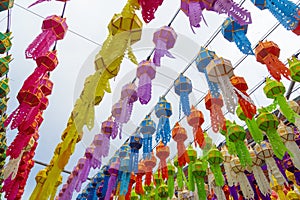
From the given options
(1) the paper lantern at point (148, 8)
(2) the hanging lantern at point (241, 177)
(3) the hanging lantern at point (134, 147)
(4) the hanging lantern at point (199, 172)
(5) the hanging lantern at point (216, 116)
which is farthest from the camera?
(3) the hanging lantern at point (134, 147)

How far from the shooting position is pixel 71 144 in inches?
138

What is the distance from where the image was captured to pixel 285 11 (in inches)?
120

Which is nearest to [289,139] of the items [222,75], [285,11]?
[222,75]

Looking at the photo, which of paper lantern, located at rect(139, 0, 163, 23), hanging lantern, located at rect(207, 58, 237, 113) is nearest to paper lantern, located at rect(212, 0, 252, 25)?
paper lantern, located at rect(139, 0, 163, 23)

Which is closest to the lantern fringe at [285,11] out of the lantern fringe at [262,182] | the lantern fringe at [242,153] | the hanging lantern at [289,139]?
the lantern fringe at [242,153]

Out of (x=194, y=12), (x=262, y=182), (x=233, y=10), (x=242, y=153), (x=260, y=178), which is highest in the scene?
(x=194, y=12)

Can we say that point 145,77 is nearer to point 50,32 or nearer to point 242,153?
point 50,32

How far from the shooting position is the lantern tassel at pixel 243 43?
3.16 metres

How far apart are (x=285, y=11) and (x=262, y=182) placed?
2.49 meters

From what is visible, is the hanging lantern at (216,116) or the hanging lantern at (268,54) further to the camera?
the hanging lantern at (268,54)

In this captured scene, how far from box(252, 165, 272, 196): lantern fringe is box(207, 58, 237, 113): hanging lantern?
5.75ft

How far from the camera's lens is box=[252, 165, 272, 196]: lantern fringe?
419 centimetres

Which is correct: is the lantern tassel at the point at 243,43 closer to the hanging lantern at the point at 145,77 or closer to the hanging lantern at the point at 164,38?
the hanging lantern at the point at 164,38

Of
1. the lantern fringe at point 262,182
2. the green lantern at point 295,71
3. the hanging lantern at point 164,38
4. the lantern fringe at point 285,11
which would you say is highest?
the green lantern at point 295,71
